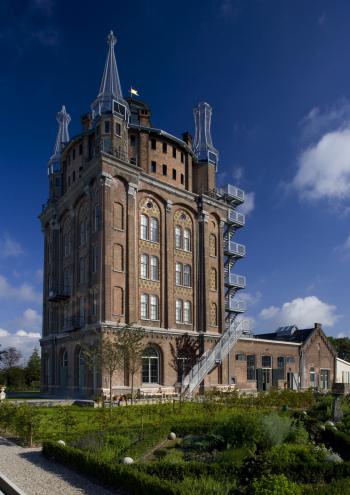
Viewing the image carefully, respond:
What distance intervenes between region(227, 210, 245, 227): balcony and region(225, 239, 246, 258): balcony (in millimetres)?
1934

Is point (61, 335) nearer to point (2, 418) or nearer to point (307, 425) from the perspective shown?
point (2, 418)

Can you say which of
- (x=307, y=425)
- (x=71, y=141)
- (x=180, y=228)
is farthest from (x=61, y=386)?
(x=307, y=425)

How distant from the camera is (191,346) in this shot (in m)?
41.0

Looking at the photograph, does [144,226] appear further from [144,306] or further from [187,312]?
[187,312]

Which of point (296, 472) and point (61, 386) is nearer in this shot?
point (296, 472)

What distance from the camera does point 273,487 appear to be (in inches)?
310

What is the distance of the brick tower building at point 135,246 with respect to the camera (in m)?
37.5

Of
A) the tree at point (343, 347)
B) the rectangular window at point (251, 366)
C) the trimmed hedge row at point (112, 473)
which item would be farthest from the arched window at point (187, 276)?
the tree at point (343, 347)

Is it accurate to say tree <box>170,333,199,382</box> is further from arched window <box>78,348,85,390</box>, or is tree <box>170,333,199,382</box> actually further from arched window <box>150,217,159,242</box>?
arched window <box>150,217,159,242</box>

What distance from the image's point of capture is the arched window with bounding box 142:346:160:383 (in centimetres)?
3816

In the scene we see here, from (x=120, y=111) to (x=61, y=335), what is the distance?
1935 centimetres

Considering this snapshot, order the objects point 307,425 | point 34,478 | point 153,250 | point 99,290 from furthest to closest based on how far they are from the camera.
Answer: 1. point 153,250
2. point 99,290
3. point 307,425
4. point 34,478

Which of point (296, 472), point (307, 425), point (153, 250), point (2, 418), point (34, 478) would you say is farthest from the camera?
point (153, 250)

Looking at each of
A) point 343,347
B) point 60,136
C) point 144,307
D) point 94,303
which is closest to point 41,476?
point 94,303
